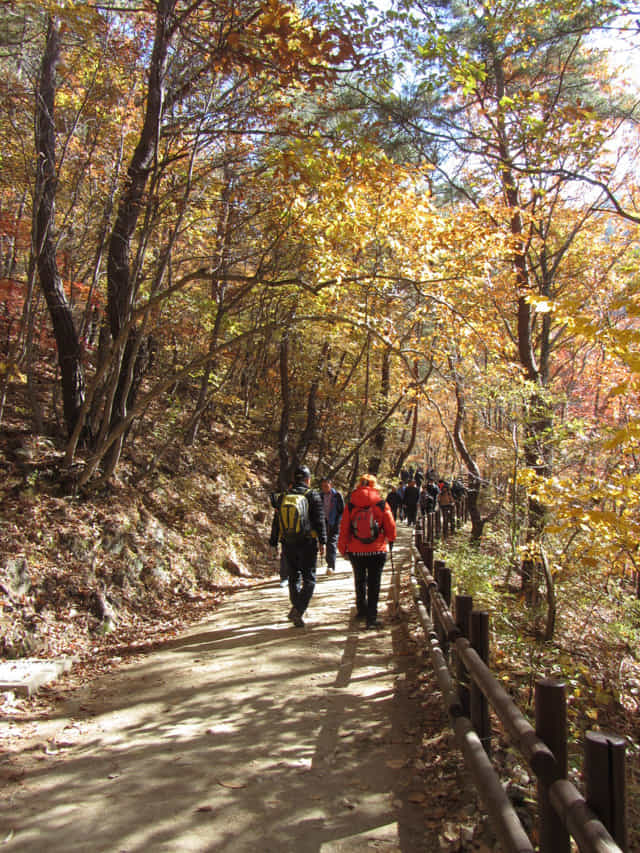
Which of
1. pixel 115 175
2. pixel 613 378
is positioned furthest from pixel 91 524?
pixel 613 378

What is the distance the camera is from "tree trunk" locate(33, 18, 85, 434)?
25.7 ft

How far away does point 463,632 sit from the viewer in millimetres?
4125

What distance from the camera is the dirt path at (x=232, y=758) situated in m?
3.11

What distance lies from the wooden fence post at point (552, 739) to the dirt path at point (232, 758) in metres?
0.90

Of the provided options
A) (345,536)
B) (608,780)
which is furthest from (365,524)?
(608,780)

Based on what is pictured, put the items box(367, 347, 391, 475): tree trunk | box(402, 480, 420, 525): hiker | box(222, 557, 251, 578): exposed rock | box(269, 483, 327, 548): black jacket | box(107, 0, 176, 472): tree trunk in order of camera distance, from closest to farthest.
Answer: box(269, 483, 327, 548): black jacket, box(107, 0, 176, 472): tree trunk, box(222, 557, 251, 578): exposed rock, box(402, 480, 420, 525): hiker, box(367, 347, 391, 475): tree trunk

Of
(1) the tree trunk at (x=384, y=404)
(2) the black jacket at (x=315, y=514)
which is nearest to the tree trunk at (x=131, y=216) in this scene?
(2) the black jacket at (x=315, y=514)

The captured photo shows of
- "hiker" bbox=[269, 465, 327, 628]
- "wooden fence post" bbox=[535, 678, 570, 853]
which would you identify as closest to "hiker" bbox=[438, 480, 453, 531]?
"hiker" bbox=[269, 465, 327, 628]

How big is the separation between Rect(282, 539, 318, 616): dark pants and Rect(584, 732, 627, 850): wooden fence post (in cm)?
533

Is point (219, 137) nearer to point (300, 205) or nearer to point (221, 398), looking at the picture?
point (300, 205)

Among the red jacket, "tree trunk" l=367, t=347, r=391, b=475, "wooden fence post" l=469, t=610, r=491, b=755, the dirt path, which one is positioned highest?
"tree trunk" l=367, t=347, r=391, b=475

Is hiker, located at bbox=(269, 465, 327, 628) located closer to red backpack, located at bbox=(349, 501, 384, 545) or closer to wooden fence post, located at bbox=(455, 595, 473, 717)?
red backpack, located at bbox=(349, 501, 384, 545)

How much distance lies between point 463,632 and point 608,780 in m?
2.24

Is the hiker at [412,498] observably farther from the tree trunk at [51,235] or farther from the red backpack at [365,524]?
the tree trunk at [51,235]
